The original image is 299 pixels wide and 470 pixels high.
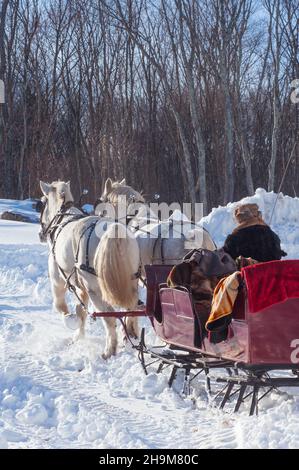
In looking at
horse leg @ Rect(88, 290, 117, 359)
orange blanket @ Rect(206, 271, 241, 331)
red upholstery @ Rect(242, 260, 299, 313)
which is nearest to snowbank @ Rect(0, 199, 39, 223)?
horse leg @ Rect(88, 290, 117, 359)

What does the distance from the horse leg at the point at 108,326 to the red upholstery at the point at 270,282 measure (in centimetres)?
259

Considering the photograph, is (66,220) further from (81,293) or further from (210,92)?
(210,92)

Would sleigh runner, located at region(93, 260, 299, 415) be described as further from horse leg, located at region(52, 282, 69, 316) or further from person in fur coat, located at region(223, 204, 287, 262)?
horse leg, located at region(52, 282, 69, 316)

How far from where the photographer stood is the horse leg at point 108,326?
6.74 m

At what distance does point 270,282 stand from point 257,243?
142 cm

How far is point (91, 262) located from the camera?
7.11 metres

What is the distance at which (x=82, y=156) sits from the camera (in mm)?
30031

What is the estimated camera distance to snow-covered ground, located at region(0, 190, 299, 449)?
4.16m

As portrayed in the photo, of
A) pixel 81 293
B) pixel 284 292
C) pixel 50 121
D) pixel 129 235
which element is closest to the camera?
pixel 284 292

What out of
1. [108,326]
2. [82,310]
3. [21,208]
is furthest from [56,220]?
[21,208]

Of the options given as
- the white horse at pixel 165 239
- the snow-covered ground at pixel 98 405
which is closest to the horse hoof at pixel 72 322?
the snow-covered ground at pixel 98 405

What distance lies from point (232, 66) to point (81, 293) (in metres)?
18.9

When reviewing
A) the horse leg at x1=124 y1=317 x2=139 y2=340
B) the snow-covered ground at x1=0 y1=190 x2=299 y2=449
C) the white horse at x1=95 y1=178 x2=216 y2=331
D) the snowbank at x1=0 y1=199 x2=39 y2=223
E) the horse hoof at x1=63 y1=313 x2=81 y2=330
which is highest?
the snowbank at x1=0 y1=199 x2=39 y2=223

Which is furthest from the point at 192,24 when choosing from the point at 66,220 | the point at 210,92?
the point at 66,220
